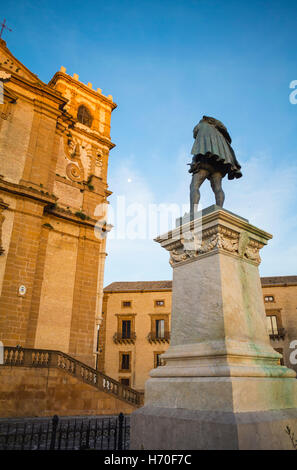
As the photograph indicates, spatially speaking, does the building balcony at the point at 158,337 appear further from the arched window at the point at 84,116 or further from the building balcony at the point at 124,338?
the arched window at the point at 84,116

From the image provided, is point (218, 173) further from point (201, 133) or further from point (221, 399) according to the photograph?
point (221, 399)

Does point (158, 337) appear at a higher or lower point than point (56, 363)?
higher

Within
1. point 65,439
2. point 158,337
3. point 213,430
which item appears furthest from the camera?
point 158,337

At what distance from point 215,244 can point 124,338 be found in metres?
30.1

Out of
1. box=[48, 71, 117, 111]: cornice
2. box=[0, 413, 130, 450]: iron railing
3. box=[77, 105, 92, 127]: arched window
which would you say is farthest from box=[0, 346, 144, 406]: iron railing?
box=[48, 71, 117, 111]: cornice

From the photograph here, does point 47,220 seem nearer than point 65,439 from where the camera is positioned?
No

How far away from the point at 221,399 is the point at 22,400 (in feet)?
A: 36.4

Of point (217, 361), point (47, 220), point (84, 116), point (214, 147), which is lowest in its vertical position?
point (217, 361)

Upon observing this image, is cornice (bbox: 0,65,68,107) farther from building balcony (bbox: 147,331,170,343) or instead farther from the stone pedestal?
building balcony (bbox: 147,331,170,343)

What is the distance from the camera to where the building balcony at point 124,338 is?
105 ft

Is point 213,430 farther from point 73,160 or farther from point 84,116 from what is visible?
point 84,116

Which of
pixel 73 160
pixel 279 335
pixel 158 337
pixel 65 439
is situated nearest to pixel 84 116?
pixel 73 160

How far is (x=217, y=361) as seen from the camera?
11.4 ft

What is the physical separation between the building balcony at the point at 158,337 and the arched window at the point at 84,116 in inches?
794
